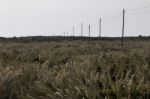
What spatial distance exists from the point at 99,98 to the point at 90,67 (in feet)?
9.84

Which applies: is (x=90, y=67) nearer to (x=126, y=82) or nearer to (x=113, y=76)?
(x=113, y=76)

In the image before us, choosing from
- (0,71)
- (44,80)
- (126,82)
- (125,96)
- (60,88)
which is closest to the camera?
(125,96)

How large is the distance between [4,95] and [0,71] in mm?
1393

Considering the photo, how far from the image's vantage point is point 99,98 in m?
5.86

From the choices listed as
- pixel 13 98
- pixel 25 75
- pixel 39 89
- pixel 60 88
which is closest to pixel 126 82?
pixel 60 88

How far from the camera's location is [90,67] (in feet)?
29.0

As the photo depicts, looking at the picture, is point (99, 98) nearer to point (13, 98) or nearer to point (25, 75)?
point (13, 98)

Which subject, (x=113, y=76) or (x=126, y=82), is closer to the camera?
(x=126, y=82)

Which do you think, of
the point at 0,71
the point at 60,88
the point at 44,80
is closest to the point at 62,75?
the point at 44,80

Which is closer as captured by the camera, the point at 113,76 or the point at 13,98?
the point at 13,98

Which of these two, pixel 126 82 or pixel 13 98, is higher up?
pixel 126 82

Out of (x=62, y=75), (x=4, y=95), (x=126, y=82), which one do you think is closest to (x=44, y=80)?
(x=62, y=75)

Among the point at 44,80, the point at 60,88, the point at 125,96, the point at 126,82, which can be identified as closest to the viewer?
the point at 125,96

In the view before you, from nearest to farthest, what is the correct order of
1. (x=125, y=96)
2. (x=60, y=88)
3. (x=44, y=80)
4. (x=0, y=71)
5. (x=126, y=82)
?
(x=125, y=96), (x=126, y=82), (x=60, y=88), (x=44, y=80), (x=0, y=71)
